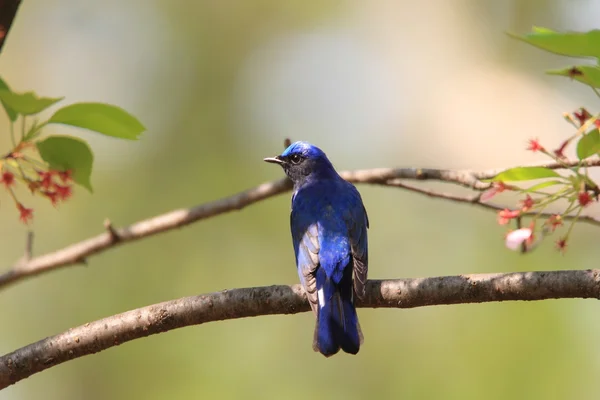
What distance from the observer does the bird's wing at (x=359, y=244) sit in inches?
150

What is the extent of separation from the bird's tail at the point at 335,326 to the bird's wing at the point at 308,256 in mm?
90

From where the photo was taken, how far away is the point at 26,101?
2953 millimetres

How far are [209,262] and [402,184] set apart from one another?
7681 millimetres

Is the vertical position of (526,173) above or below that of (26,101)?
below

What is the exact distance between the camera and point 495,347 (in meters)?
10.2

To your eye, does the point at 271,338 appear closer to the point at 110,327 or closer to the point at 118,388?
the point at 118,388

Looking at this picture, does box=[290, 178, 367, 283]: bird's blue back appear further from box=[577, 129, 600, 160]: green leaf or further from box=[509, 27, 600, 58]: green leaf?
box=[509, 27, 600, 58]: green leaf

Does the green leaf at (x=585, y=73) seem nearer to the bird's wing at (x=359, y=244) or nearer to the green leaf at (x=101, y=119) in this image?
the bird's wing at (x=359, y=244)

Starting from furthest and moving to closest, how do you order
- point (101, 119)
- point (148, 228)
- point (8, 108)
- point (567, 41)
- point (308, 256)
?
point (148, 228) → point (308, 256) → point (101, 119) → point (8, 108) → point (567, 41)

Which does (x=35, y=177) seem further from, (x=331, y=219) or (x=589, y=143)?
(x=589, y=143)

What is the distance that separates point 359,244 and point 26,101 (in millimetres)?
2246

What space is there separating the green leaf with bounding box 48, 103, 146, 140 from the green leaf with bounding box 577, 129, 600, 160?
1.81 metres

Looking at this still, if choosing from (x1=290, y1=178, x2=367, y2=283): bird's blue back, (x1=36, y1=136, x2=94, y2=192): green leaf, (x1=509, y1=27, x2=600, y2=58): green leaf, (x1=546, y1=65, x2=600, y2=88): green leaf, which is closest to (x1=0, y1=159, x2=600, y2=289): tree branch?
(x1=290, y1=178, x2=367, y2=283): bird's blue back

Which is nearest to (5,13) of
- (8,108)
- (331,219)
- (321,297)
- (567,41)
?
(8,108)
